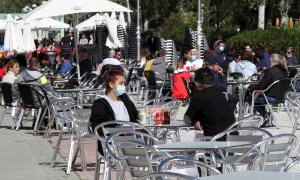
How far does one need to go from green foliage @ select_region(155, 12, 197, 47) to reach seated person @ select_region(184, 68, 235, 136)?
117 feet

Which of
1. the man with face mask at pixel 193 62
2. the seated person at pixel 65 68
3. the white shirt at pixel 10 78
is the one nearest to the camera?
the white shirt at pixel 10 78

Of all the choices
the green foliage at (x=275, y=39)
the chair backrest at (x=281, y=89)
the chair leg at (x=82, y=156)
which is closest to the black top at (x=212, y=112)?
the chair leg at (x=82, y=156)

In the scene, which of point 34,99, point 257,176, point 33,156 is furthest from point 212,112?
point 34,99

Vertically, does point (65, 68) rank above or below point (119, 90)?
below

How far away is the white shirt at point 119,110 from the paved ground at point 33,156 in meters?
1.60

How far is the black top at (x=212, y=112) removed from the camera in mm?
10023

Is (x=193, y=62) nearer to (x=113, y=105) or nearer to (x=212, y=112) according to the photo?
(x=113, y=105)

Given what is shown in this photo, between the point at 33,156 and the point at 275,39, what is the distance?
19.6 m

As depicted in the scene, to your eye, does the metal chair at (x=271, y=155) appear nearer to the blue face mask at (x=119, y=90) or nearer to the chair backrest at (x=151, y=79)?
the blue face mask at (x=119, y=90)

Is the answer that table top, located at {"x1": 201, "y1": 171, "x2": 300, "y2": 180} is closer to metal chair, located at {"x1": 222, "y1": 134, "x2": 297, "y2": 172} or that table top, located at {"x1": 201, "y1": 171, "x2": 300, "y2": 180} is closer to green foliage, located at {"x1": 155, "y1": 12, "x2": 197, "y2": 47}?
metal chair, located at {"x1": 222, "y1": 134, "x2": 297, "y2": 172}

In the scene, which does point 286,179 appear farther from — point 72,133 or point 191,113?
point 72,133

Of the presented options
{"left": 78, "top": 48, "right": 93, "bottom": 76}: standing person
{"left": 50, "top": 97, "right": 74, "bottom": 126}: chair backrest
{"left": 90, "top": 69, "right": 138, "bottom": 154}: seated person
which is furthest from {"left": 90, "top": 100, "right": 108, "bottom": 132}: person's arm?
{"left": 78, "top": 48, "right": 93, "bottom": 76}: standing person

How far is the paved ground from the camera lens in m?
12.1

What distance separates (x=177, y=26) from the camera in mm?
49250
